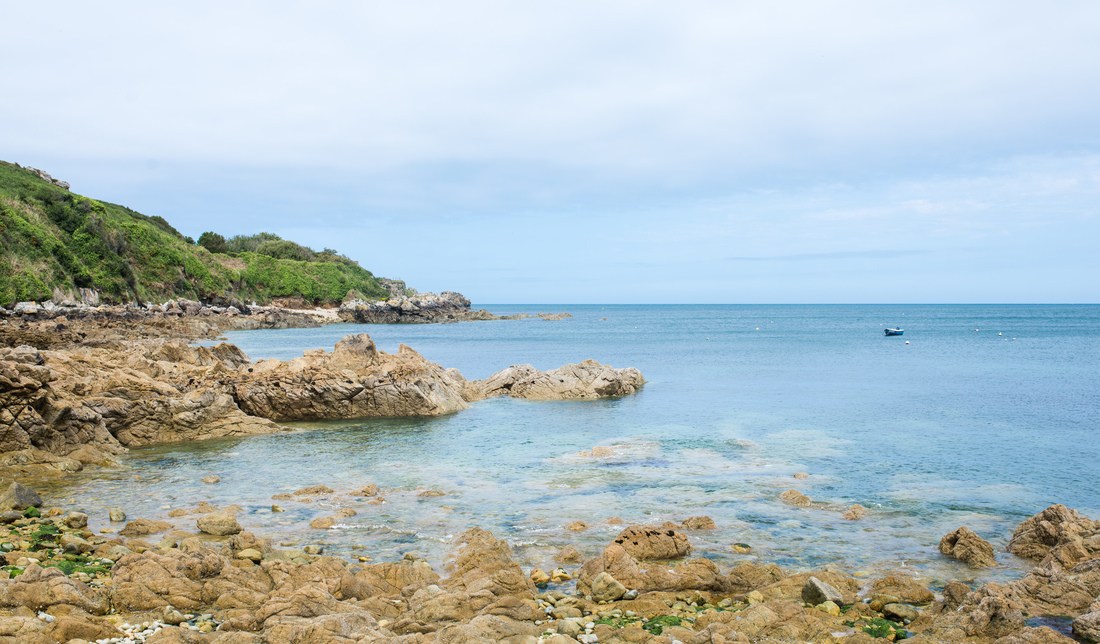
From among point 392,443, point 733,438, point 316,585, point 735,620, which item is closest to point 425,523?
point 316,585

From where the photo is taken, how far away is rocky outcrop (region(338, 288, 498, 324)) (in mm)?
122250

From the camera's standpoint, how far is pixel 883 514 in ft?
50.0

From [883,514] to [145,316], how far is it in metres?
78.6

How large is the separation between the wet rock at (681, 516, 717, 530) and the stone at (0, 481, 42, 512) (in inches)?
486

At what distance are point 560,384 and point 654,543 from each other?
22.6m

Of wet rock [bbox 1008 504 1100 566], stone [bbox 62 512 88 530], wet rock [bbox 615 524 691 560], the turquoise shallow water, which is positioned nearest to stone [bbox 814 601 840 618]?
the turquoise shallow water

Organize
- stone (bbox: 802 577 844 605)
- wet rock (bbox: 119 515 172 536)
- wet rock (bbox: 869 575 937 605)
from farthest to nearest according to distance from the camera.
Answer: wet rock (bbox: 119 515 172 536) < wet rock (bbox: 869 575 937 605) < stone (bbox: 802 577 844 605)

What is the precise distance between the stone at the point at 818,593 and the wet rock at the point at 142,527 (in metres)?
10.9

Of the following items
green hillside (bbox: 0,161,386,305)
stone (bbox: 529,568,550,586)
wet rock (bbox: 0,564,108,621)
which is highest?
green hillside (bbox: 0,161,386,305)

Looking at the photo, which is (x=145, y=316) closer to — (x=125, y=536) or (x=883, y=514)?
(x=125, y=536)

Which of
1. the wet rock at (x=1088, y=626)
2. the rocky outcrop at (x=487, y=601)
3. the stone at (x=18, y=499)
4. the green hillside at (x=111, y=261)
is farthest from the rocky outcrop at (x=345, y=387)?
the green hillside at (x=111, y=261)

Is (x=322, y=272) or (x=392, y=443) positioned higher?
(x=322, y=272)

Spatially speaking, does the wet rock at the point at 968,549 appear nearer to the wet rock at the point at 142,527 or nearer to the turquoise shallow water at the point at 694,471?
the turquoise shallow water at the point at 694,471

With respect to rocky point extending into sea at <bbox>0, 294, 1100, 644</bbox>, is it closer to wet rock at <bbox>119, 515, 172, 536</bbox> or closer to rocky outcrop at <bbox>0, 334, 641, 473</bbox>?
wet rock at <bbox>119, 515, 172, 536</bbox>
